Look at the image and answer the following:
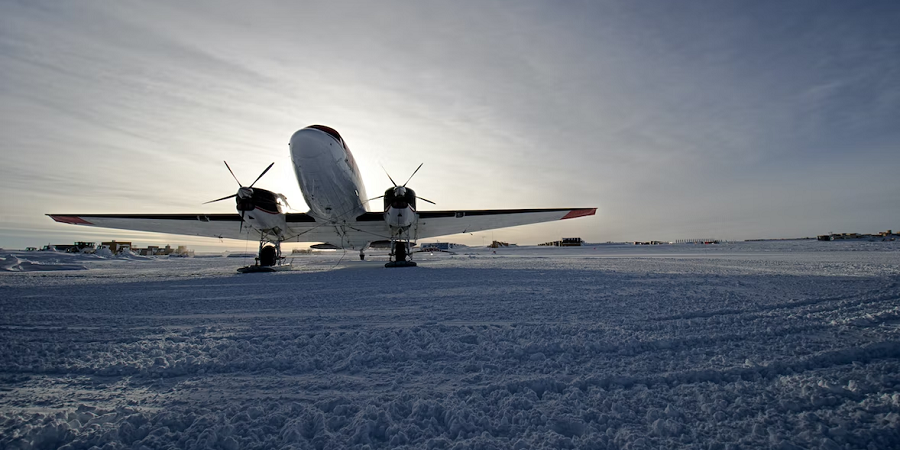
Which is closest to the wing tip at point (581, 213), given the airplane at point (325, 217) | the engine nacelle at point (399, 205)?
the airplane at point (325, 217)

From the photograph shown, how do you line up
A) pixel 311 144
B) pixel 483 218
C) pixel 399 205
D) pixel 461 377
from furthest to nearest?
pixel 483 218
pixel 399 205
pixel 311 144
pixel 461 377

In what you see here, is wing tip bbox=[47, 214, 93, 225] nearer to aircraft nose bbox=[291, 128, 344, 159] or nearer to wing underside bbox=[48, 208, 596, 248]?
wing underside bbox=[48, 208, 596, 248]

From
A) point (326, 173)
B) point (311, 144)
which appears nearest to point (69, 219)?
point (326, 173)

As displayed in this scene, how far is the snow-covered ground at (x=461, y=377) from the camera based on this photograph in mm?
1637

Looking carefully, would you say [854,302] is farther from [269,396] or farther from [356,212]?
[356,212]

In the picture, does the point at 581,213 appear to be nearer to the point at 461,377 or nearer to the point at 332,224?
the point at 332,224

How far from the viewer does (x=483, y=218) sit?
1819 centimetres

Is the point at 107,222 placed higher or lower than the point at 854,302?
higher

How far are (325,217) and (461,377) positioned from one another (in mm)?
14193

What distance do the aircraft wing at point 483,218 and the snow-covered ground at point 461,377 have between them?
12571mm

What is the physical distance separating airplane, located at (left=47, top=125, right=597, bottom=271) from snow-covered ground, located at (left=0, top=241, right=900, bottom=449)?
26.8 ft

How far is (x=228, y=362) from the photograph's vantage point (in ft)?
8.70

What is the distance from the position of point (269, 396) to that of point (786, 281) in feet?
30.0

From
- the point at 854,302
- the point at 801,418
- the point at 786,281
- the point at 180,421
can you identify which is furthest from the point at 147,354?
the point at 786,281
